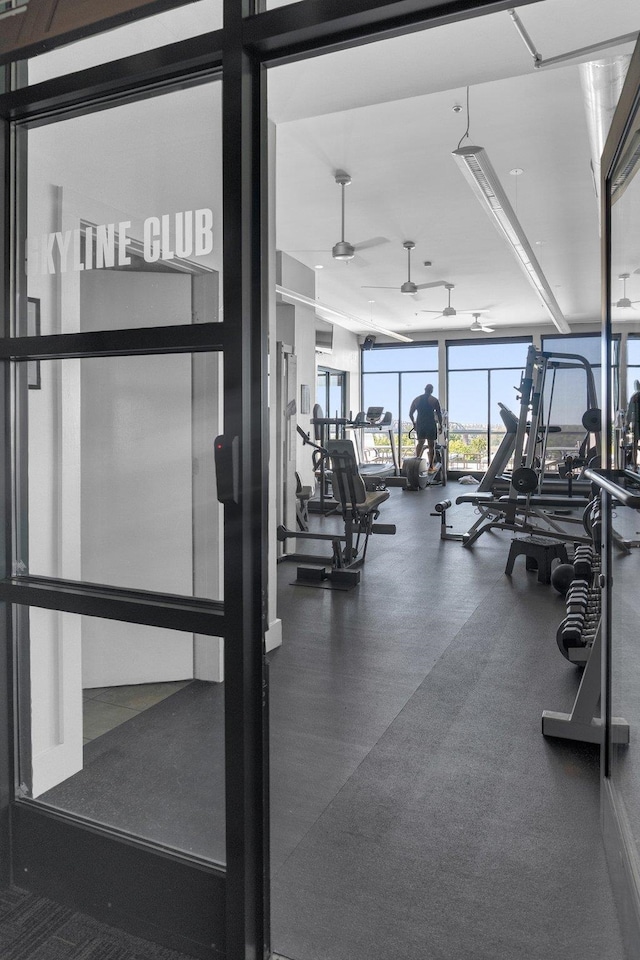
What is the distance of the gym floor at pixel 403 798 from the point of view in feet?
5.44

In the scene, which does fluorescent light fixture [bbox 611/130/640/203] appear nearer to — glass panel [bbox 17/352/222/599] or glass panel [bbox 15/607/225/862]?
glass panel [bbox 17/352/222/599]

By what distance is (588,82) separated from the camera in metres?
3.51

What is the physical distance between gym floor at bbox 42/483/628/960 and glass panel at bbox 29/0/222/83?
1553mm

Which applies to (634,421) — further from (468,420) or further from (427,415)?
(468,420)

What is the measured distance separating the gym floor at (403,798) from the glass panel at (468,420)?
11284 millimetres

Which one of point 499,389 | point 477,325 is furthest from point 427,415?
point 499,389

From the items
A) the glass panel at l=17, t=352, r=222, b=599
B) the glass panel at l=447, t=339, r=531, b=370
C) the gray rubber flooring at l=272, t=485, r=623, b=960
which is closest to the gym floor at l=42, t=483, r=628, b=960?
the gray rubber flooring at l=272, t=485, r=623, b=960

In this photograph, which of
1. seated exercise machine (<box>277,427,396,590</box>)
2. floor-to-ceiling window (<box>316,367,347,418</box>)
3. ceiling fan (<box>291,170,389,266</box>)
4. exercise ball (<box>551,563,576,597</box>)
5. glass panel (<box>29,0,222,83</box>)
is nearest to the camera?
glass panel (<box>29,0,222,83</box>)

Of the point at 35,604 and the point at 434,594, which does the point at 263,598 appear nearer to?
the point at 35,604

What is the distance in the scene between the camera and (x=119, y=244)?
1763mm

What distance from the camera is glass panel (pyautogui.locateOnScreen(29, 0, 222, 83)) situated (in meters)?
1.59

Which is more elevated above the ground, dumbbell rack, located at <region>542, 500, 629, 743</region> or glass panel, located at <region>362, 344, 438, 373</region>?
glass panel, located at <region>362, 344, 438, 373</region>

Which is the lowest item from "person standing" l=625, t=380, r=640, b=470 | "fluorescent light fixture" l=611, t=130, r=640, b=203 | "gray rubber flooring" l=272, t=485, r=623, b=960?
"gray rubber flooring" l=272, t=485, r=623, b=960

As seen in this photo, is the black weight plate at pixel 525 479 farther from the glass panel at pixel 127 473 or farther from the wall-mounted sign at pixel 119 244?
the wall-mounted sign at pixel 119 244
